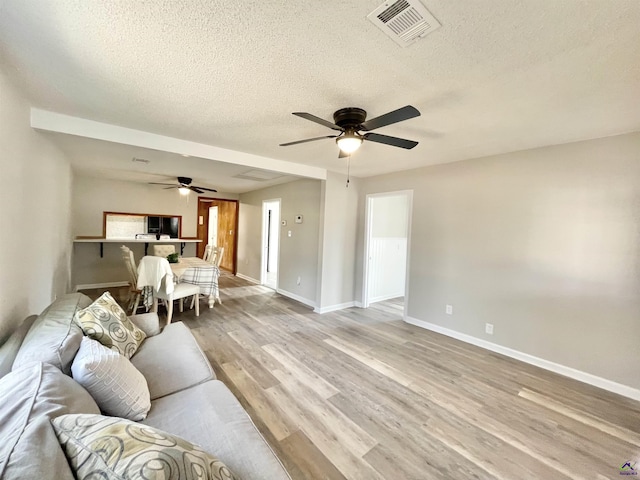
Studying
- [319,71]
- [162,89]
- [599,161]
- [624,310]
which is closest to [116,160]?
[162,89]

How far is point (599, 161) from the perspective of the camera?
2537mm

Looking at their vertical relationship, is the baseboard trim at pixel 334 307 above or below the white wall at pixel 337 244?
below

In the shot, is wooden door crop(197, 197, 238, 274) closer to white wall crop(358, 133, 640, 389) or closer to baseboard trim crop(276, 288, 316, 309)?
baseboard trim crop(276, 288, 316, 309)

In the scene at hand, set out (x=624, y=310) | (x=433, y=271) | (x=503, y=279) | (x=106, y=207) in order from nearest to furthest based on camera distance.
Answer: (x=624, y=310) → (x=503, y=279) → (x=433, y=271) → (x=106, y=207)

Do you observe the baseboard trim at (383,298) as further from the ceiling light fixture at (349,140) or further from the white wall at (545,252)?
the ceiling light fixture at (349,140)

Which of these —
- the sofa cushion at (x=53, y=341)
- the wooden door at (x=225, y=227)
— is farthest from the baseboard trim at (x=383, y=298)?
the sofa cushion at (x=53, y=341)

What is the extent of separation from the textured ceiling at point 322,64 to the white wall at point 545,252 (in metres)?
0.45

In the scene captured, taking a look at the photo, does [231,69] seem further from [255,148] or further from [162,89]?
[255,148]

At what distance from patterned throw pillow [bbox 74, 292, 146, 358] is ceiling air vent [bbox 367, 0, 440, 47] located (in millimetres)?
2345

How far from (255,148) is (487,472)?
353 cm

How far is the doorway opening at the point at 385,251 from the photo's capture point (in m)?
4.75

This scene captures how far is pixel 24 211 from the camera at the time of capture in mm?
2141

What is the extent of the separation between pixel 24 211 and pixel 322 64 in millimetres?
2625

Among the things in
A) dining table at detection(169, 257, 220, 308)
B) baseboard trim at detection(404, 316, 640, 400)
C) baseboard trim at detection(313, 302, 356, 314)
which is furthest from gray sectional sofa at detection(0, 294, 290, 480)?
baseboard trim at detection(404, 316, 640, 400)
